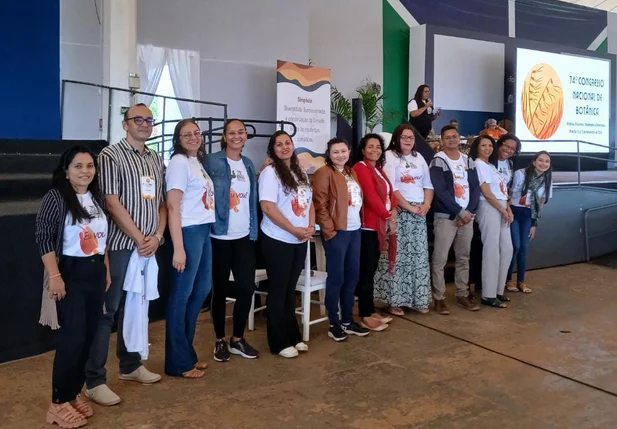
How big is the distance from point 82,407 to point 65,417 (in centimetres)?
12

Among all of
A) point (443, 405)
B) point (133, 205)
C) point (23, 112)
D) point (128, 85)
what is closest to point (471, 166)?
point (443, 405)

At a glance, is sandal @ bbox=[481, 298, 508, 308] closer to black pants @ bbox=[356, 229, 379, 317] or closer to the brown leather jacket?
black pants @ bbox=[356, 229, 379, 317]

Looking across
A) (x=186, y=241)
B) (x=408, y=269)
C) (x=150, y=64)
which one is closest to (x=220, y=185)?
(x=186, y=241)

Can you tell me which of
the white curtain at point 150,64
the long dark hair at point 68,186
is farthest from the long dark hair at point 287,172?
the white curtain at point 150,64

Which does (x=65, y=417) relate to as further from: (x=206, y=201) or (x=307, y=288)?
(x=307, y=288)

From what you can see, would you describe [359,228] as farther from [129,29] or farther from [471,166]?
[129,29]

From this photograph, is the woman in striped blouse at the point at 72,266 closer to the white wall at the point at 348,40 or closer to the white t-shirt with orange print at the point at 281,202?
the white t-shirt with orange print at the point at 281,202

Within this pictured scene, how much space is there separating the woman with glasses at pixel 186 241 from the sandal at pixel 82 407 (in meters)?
0.59

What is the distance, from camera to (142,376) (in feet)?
10.6

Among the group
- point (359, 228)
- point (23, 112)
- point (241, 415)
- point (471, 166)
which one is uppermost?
point (23, 112)

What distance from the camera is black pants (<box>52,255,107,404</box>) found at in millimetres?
2645

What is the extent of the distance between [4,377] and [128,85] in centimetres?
349

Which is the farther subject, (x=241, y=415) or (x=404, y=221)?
(x=404, y=221)

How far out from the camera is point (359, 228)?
13.4 feet
